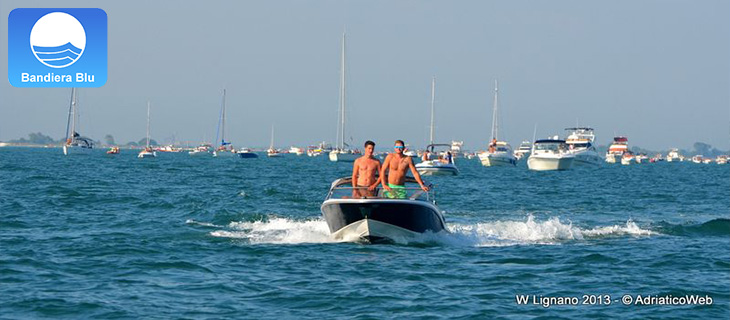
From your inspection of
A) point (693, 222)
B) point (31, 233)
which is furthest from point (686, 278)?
point (31, 233)

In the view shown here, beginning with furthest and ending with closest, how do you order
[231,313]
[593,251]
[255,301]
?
[593,251] → [255,301] → [231,313]

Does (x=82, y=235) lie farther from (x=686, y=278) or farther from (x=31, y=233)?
(x=686, y=278)

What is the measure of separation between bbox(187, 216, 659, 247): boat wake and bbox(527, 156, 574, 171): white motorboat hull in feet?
208

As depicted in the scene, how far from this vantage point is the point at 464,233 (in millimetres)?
21734

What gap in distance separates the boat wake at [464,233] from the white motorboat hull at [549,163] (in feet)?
208

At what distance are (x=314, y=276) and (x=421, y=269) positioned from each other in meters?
2.03

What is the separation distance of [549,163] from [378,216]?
72806 mm

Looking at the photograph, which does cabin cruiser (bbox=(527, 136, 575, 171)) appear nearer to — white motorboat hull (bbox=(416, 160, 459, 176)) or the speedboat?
white motorboat hull (bbox=(416, 160, 459, 176))

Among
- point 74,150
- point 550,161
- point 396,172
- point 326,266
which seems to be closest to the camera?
Answer: point 326,266

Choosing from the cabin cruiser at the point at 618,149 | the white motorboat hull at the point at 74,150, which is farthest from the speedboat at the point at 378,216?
the cabin cruiser at the point at 618,149

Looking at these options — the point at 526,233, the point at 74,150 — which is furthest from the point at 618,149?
the point at 526,233

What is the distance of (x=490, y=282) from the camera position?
14.8m

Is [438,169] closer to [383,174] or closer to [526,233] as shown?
[526,233]

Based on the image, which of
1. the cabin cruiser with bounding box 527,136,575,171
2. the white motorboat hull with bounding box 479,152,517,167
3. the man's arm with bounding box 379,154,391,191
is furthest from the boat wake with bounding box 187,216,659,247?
the white motorboat hull with bounding box 479,152,517,167
